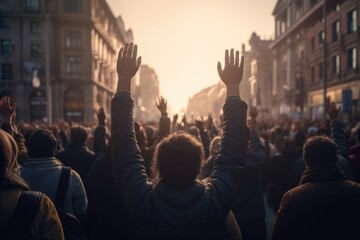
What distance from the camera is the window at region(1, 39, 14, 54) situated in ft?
140

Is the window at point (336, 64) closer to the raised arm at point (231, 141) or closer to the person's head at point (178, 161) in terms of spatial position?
the raised arm at point (231, 141)

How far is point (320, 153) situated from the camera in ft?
9.49

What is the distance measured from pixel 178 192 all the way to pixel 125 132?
18.3 inches

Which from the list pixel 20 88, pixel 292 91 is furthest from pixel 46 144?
pixel 292 91

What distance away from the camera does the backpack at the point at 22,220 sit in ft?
6.39

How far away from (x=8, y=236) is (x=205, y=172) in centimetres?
202

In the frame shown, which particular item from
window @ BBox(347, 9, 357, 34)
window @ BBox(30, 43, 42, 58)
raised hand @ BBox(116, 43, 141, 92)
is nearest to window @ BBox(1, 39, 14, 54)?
window @ BBox(30, 43, 42, 58)

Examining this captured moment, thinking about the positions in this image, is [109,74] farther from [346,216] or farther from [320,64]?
[346,216]

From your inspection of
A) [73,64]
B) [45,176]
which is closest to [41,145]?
[45,176]

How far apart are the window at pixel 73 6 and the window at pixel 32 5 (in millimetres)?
3011

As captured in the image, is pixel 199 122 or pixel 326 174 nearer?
pixel 326 174

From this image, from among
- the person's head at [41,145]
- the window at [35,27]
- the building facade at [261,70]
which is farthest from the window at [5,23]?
the person's head at [41,145]

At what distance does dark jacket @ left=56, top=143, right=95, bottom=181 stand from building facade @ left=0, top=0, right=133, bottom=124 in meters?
37.8

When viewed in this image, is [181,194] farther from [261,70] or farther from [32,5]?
[261,70]
